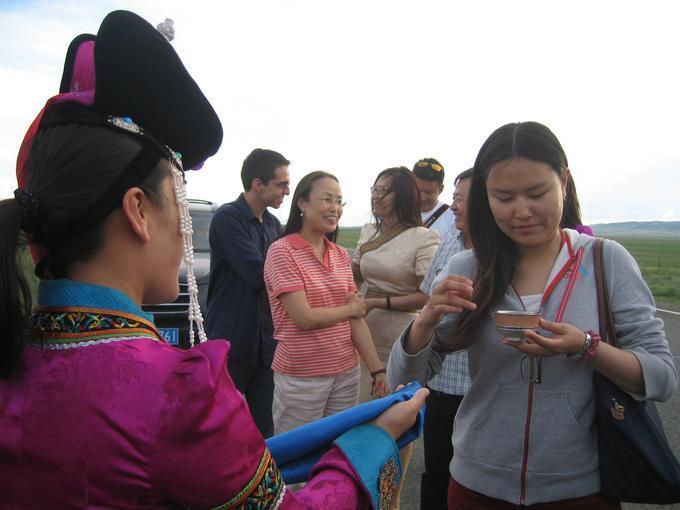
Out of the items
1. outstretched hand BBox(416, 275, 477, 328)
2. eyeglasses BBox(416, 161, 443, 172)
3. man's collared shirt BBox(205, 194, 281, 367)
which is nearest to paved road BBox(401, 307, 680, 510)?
man's collared shirt BBox(205, 194, 281, 367)

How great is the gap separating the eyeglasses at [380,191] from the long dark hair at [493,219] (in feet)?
6.13

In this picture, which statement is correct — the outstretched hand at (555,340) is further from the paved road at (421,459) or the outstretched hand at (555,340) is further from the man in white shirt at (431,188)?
the man in white shirt at (431,188)

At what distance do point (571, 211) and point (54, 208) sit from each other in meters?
2.00

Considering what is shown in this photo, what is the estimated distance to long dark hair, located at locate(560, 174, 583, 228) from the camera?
230 cm

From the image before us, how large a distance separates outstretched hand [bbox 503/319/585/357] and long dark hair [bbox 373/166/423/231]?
234 cm

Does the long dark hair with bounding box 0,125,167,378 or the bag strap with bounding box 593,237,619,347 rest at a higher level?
the long dark hair with bounding box 0,125,167,378

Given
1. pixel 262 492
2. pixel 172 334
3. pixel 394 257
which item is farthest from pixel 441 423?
pixel 172 334

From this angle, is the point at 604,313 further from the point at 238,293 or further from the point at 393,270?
the point at 238,293

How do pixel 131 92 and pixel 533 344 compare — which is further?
pixel 533 344

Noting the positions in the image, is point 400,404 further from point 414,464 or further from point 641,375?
point 414,464

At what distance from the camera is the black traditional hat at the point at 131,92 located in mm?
1154

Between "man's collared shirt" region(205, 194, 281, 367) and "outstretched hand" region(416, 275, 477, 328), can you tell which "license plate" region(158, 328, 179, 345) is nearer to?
"man's collared shirt" region(205, 194, 281, 367)

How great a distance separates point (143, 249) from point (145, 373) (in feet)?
1.02

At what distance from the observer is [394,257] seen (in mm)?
3893
